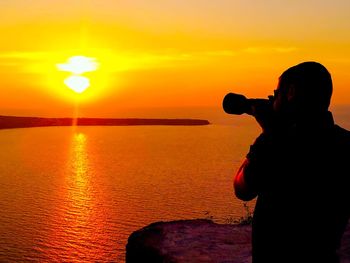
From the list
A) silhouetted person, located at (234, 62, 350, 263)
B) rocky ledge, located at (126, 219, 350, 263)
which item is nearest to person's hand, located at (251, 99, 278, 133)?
silhouetted person, located at (234, 62, 350, 263)

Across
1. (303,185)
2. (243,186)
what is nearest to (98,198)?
(243,186)

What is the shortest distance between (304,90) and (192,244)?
922 centimetres

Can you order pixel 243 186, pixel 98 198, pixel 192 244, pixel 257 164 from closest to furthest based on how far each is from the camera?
pixel 257 164
pixel 243 186
pixel 192 244
pixel 98 198

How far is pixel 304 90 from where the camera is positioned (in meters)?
3.13

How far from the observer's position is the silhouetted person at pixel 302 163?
313 cm

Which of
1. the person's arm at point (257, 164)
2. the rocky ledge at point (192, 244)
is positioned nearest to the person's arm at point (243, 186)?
the person's arm at point (257, 164)

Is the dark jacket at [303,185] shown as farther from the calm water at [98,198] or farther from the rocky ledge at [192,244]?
the calm water at [98,198]

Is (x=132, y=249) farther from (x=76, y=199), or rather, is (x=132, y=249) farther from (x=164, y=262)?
(x=76, y=199)

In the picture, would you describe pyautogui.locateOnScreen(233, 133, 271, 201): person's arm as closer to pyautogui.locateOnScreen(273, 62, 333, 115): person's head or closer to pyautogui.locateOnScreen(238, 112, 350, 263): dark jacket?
pyautogui.locateOnScreen(238, 112, 350, 263): dark jacket

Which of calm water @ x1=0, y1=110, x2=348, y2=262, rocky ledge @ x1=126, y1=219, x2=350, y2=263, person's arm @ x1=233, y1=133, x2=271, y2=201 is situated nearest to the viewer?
person's arm @ x1=233, y1=133, x2=271, y2=201

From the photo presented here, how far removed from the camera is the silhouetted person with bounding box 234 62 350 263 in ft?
10.3

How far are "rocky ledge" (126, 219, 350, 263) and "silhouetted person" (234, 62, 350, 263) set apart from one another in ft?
25.9

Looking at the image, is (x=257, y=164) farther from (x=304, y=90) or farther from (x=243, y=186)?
(x=304, y=90)

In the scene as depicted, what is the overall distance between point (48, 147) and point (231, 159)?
6464 centimetres
